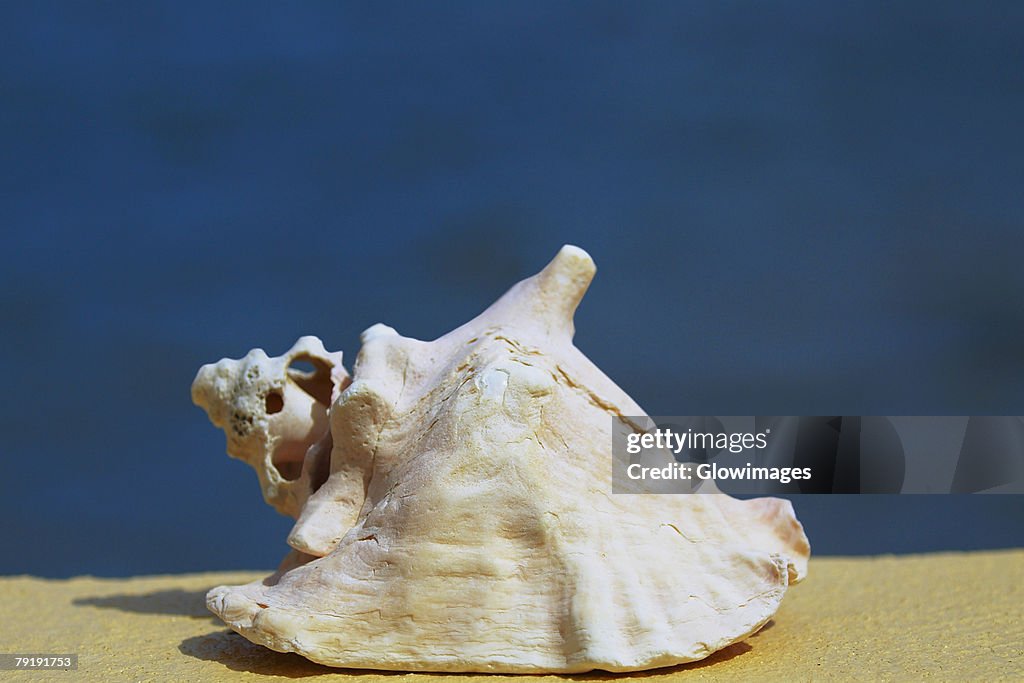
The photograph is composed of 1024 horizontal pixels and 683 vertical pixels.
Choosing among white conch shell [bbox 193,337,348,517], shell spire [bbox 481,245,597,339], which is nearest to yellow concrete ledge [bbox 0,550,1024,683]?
white conch shell [bbox 193,337,348,517]

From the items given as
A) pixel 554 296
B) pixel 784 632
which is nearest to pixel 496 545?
pixel 554 296

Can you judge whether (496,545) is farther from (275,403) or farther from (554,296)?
(275,403)

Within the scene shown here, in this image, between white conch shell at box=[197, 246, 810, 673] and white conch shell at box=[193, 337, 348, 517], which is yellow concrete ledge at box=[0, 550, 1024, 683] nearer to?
white conch shell at box=[197, 246, 810, 673]

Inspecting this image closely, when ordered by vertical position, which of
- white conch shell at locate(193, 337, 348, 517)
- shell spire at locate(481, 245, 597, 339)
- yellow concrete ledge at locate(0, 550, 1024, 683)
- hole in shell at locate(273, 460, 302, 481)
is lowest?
yellow concrete ledge at locate(0, 550, 1024, 683)

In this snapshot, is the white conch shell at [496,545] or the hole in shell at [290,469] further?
the hole in shell at [290,469]

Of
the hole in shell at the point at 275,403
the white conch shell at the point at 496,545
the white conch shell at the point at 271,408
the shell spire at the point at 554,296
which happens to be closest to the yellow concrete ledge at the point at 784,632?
the white conch shell at the point at 496,545

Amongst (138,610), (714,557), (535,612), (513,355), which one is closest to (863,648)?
(714,557)

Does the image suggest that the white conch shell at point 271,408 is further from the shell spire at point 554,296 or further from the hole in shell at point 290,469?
the shell spire at point 554,296
